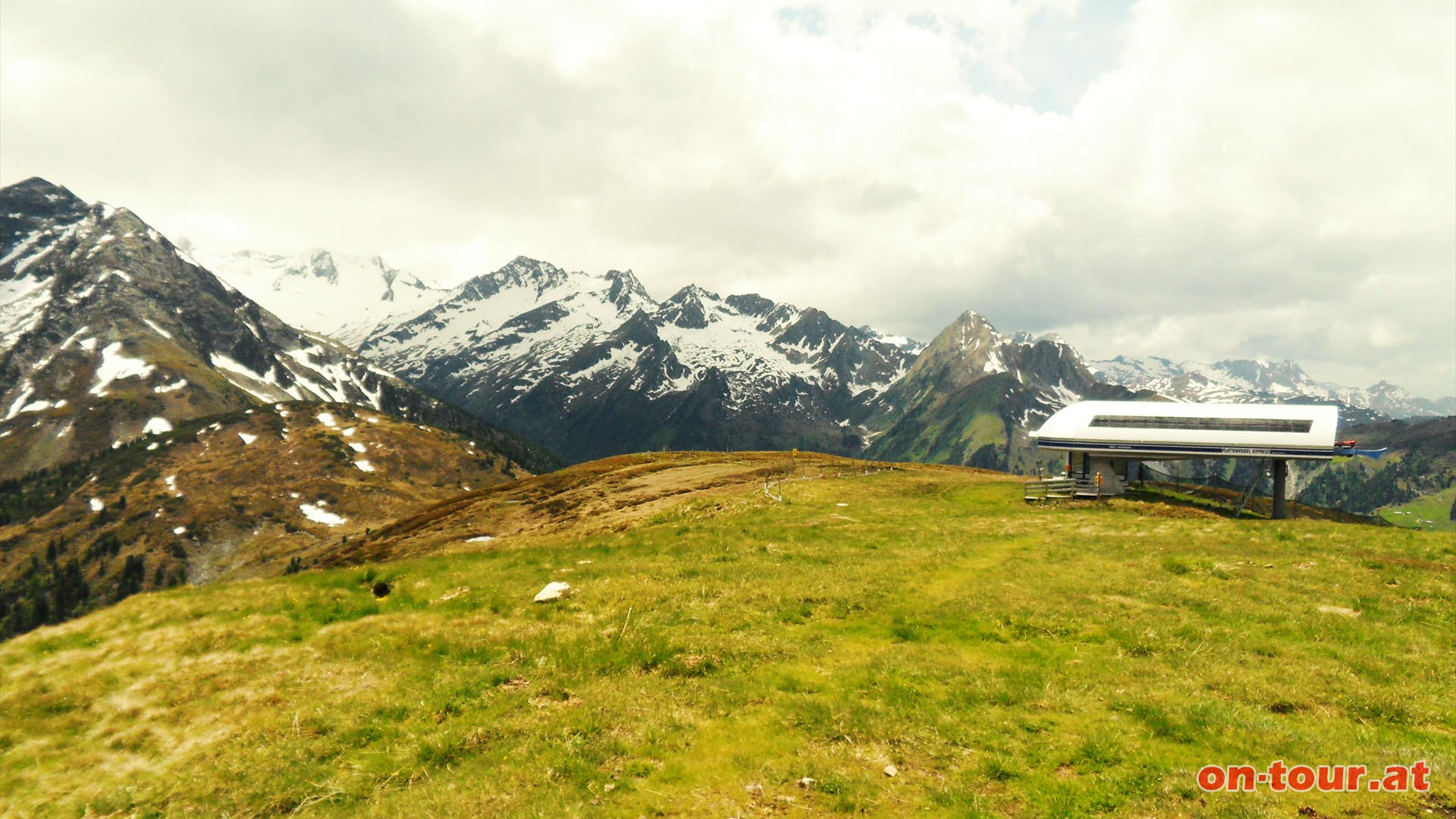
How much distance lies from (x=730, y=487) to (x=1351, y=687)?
47619 millimetres

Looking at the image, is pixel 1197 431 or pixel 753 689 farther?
pixel 1197 431

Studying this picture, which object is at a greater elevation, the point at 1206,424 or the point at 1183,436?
the point at 1206,424

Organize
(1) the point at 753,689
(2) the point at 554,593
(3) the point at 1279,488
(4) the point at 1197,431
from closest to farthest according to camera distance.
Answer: (1) the point at 753,689, (2) the point at 554,593, (3) the point at 1279,488, (4) the point at 1197,431

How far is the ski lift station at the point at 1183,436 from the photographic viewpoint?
168 feet

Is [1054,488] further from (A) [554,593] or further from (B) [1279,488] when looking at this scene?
(A) [554,593]

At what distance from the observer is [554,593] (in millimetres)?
24156

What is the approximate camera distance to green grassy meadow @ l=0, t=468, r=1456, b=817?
1193cm

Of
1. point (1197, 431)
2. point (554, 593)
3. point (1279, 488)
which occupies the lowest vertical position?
point (554, 593)

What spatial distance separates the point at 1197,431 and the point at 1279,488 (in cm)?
755

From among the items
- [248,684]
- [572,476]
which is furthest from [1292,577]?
[572,476]

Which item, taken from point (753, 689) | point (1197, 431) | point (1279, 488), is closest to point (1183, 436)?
point (1197, 431)

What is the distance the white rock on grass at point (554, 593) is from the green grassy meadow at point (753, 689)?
1.77ft

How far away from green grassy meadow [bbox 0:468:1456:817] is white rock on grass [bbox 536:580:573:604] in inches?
21.3

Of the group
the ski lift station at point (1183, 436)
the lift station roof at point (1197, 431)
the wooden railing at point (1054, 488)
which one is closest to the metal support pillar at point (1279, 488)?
the ski lift station at point (1183, 436)
